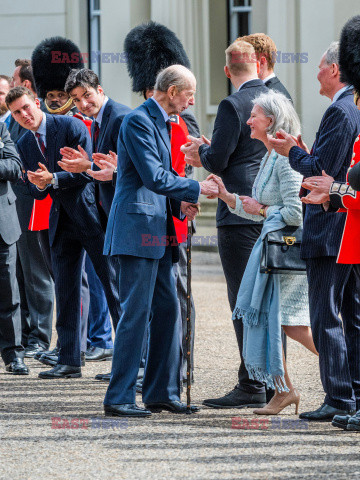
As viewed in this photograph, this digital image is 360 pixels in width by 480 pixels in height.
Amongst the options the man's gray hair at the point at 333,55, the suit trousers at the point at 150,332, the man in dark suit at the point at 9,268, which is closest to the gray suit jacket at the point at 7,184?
the man in dark suit at the point at 9,268

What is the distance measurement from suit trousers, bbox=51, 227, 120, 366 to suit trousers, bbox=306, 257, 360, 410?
6.06ft

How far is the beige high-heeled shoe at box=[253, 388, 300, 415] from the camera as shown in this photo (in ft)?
19.2

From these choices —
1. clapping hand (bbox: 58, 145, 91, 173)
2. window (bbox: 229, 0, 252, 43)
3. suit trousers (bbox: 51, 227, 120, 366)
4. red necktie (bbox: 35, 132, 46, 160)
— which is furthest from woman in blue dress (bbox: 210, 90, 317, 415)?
window (bbox: 229, 0, 252, 43)

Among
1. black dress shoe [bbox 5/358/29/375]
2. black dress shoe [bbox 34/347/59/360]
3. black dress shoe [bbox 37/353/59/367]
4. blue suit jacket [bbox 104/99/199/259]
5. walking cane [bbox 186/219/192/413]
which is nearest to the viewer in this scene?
blue suit jacket [bbox 104/99/199/259]

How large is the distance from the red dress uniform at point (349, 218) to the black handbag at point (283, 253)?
45 centimetres

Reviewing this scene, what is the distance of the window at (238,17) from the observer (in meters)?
16.9

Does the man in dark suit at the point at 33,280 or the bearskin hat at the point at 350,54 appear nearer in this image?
the bearskin hat at the point at 350,54

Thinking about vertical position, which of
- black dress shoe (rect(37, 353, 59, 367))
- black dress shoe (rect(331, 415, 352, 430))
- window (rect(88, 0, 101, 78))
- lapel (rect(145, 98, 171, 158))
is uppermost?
window (rect(88, 0, 101, 78))

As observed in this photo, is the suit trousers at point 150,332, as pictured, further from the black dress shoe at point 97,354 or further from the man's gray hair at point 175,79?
the black dress shoe at point 97,354

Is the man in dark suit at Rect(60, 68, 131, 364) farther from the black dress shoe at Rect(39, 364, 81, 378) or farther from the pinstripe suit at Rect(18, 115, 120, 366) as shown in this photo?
the black dress shoe at Rect(39, 364, 81, 378)

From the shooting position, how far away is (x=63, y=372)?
7.10 metres

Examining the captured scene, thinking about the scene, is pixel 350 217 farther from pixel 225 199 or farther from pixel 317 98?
pixel 317 98

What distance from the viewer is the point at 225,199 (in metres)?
5.94

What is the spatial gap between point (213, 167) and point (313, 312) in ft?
3.38
